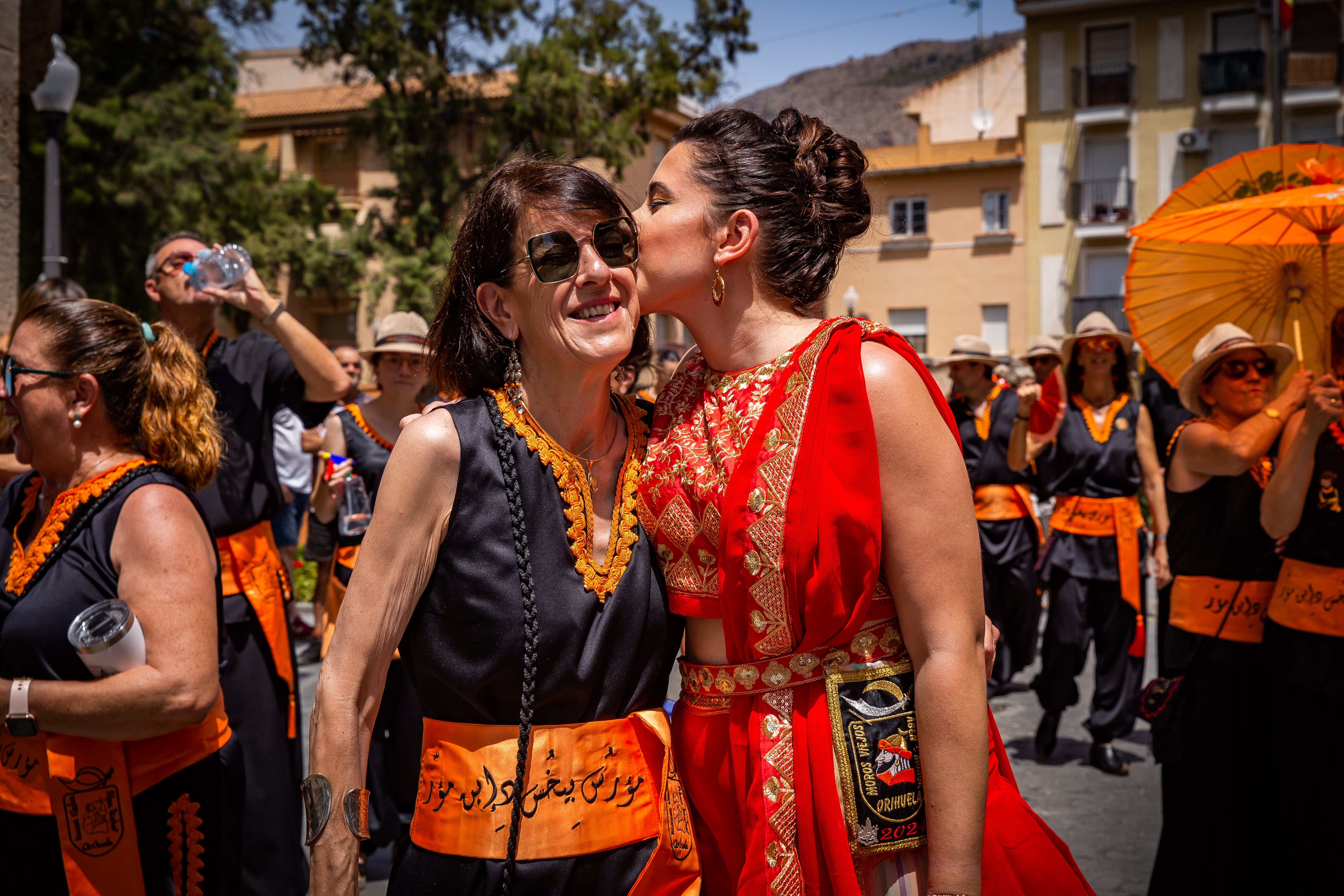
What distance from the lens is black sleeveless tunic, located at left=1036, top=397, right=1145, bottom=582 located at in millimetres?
6836

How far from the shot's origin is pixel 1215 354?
4176mm

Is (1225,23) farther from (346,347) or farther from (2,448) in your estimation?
(2,448)

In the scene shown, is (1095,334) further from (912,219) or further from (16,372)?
(912,219)

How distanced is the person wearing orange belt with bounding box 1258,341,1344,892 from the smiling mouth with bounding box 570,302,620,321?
8.78 ft

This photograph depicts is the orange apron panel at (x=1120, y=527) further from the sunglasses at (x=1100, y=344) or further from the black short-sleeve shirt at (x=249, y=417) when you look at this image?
the black short-sleeve shirt at (x=249, y=417)

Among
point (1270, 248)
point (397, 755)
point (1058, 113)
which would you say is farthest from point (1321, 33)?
point (397, 755)

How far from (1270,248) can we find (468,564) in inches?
134

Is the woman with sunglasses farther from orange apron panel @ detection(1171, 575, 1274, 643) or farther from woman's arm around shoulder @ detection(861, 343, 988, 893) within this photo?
orange apron panel @ detection(1171, 575, 1274, 643)

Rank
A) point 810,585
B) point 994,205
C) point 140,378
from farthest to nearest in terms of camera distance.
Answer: point 994,205 → point 140,378 → point 810,585

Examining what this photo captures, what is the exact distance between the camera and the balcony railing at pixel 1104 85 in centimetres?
3033

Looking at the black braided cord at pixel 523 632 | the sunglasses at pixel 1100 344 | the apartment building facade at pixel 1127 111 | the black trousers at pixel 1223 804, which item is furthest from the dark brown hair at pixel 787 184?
the apartment building facade at pixel 1127 111

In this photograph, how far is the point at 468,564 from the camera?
6.99 ft

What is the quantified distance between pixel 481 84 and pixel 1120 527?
22.2m

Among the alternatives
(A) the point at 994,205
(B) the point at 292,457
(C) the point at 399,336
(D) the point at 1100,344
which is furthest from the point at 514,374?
(A) the point at 994,205
